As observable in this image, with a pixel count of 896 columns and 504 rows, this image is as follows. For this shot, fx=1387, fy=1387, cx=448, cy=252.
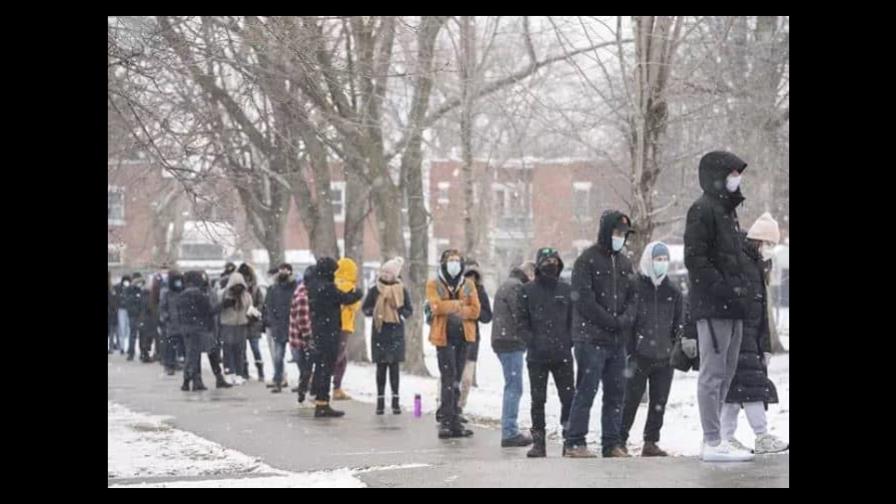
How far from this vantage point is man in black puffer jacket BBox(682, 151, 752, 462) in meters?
9.32

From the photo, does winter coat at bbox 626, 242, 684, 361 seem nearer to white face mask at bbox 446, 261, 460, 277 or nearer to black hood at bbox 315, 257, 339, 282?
white face mask at bbox 446, 261, 460, 277

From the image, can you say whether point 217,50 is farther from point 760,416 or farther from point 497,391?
point 497,391

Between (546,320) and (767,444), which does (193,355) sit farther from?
(767,444)

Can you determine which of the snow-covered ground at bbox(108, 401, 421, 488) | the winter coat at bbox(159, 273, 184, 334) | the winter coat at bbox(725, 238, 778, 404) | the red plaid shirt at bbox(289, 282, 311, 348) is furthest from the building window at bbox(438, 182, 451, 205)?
the winter coat at bbox(725, 238, 778, 404)

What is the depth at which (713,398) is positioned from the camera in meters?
9.59

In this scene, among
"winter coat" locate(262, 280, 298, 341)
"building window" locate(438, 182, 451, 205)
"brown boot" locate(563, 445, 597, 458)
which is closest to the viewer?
"brown boot" locate(563, 445, 597, 458)

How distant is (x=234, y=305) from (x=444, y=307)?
868 cm

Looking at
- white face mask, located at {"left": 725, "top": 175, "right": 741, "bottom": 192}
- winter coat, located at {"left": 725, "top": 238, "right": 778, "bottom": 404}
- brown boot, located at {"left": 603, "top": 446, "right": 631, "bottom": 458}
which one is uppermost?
white face mask, located at {"left": 725, "top": 175, "right": 741, "bottom": 192}

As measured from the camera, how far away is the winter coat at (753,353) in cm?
1004

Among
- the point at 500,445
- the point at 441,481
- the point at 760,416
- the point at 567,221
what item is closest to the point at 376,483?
the point at 441,481

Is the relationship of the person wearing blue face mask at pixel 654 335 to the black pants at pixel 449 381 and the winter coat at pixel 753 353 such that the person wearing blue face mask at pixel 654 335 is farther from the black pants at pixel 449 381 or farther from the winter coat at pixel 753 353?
the black pants at pixel 449 381
